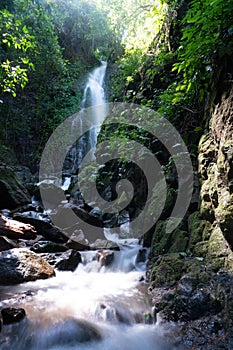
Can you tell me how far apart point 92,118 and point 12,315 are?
1431 centimetres

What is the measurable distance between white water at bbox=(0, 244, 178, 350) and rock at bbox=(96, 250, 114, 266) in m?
0.22

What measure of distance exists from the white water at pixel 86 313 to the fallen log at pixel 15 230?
6.23ft

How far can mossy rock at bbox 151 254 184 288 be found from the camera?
338 centimetres

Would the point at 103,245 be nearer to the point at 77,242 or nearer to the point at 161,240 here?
the point at 77,242

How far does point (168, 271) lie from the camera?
350 cm

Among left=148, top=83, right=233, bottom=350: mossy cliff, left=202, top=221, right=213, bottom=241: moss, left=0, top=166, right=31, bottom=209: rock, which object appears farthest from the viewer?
left=0, top=166, right=31, bottom=209: rock

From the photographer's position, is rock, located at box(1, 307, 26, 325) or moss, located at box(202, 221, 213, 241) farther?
moss, located at box(202, 221, 213, 241)

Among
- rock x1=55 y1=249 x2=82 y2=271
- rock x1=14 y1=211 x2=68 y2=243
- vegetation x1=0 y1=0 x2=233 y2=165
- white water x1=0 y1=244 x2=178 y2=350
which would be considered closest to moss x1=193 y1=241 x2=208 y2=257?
white water x1=0 y1=244 x2=178 y2=350

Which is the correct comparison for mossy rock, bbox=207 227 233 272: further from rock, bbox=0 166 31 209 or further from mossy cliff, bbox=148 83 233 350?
rock, bbox=0 166 31 209

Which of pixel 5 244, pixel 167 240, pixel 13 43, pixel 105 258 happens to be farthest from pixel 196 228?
pixel 13 43

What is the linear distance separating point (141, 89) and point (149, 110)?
2.36 metres

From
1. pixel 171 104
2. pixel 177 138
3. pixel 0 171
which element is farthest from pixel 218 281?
pixel 0 171

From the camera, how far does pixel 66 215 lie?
7.80 meters

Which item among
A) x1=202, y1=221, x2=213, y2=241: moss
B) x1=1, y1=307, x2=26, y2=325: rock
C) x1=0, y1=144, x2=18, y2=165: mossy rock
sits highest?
x1=0, y1=144, x2=18, y2=165: mossy rock
